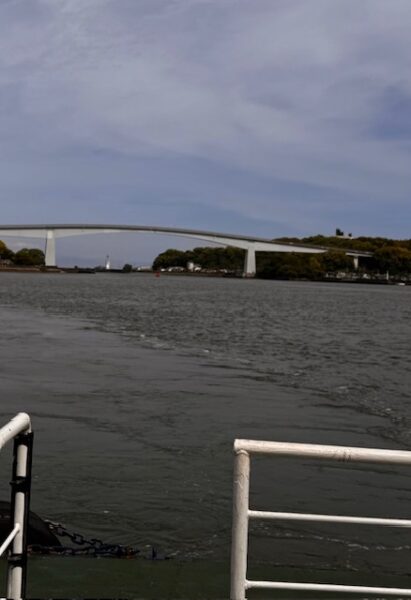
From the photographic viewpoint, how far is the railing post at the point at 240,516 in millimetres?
2959

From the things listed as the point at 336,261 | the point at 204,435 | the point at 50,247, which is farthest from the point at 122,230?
the point at 204,435

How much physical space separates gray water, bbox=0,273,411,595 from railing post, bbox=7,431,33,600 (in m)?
3.02

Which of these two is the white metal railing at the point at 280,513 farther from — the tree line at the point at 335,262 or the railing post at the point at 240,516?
the tree line at the point at 335,262

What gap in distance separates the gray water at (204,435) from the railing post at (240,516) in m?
2.90

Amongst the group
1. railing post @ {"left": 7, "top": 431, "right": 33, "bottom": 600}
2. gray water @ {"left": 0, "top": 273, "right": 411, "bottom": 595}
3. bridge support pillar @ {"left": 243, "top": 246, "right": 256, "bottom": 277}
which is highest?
bridge support pillar @ {"left": 243, "top": 246, "right": 256, "bottom": 277}

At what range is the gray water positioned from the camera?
25.2 feet

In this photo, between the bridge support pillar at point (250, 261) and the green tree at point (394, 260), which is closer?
the bridge support pillar at point (250, 261)

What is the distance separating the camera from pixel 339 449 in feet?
9.36

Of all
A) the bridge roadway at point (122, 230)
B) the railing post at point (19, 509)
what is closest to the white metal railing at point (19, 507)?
the railing post at point (19, 509)

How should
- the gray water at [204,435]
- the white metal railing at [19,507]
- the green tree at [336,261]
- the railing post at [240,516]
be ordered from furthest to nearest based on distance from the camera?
1. the green tree at [336,261]
2. the gray water at [204,435]
3. the white metal railing at [19,507]
4. the railing post at [240,516]

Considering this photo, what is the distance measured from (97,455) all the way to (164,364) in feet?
38.0

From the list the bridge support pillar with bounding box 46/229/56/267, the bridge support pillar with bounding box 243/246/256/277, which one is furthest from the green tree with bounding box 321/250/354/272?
the bridge support pillar with bounding box 46/229/56/267

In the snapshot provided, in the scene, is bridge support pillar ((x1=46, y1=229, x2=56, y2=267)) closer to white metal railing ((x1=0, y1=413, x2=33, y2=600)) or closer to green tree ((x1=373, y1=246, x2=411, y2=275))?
green tree ((x1=373, y1=246, x2=411, y2=275))

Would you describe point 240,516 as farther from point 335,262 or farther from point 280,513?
point 335,262
